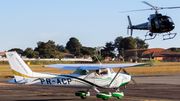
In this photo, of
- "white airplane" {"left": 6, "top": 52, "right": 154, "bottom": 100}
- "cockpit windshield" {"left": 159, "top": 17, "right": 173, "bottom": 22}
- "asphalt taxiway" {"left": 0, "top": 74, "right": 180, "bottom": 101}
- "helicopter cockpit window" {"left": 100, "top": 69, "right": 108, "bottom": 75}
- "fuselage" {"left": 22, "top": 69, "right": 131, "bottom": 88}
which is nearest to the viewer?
"white airplane" {"left": 6, "top": 52, "right": 154, "bottom": 100}

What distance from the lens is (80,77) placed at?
1557cm

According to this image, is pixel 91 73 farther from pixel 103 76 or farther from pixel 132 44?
pixel 132 44

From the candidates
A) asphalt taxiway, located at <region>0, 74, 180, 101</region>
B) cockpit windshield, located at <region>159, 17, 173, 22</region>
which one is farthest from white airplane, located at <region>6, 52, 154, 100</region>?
cockpit windshield, located at <region>159, 17, 173, 22</region>

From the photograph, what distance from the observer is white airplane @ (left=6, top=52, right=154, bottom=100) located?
587 inches

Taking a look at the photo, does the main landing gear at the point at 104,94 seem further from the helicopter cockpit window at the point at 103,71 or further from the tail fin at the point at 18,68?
the tail fin at the point at 18,68

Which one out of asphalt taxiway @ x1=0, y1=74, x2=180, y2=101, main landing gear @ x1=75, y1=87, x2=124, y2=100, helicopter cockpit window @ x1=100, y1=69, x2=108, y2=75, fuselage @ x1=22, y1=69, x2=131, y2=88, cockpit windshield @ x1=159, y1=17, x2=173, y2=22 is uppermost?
cockpit windshield @ x1=159, y1=17, x2=173, y2=22

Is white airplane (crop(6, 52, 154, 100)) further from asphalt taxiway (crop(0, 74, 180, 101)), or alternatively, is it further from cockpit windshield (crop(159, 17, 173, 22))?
cockpit windshield (crop(159, 17, 173, 22))

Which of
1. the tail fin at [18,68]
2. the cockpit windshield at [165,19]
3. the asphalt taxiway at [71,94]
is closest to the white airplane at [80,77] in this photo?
the tail fin at [18,68]

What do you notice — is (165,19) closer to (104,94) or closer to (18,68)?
(104,94)

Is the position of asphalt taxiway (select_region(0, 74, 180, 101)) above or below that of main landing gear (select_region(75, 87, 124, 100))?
below

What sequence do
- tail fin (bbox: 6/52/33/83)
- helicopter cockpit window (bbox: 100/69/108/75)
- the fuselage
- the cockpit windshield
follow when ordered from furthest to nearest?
1. the cockpit windshield
2. helicopter cockpit window (bbox: 100/69/108/75)
3. the fuselage
4. tail fin (bbox: 6/52/33/83)

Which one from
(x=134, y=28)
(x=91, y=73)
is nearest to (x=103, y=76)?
(x=91, y=73)

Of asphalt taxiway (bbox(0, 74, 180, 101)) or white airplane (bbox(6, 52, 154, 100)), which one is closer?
white airplane (bbox(6, 52, 154, 100))

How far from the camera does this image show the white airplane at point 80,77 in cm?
1492
